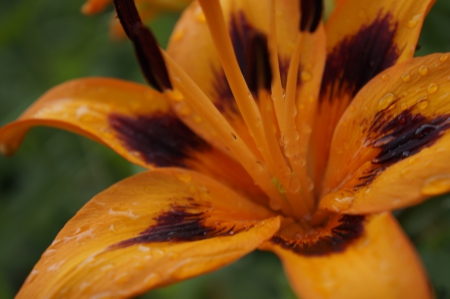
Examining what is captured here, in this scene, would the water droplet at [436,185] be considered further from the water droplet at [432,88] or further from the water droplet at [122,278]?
the water droplet at [122,278]

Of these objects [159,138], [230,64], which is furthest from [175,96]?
[230,64]

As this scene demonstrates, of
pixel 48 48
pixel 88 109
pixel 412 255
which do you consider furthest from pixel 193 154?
pixel 48 48

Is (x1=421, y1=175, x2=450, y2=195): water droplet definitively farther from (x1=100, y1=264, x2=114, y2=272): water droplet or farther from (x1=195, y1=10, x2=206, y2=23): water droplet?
(x1=195, y1=10, x2=206, y2=23): water droplet

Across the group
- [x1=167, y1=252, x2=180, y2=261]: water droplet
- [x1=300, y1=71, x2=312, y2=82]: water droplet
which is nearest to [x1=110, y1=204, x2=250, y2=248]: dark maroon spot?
[x1=167, y1=252, x2=180, y2=261]: water droplet

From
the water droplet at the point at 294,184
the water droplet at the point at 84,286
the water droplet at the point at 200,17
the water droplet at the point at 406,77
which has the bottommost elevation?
the water droplet at the point at 294,184

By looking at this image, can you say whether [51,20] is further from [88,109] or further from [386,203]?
[386,203]

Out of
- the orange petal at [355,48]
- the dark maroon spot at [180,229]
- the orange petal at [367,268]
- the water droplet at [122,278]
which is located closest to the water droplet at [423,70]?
the orange petal at [355,48]

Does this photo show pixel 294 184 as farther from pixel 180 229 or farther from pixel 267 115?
pixel 180 229
